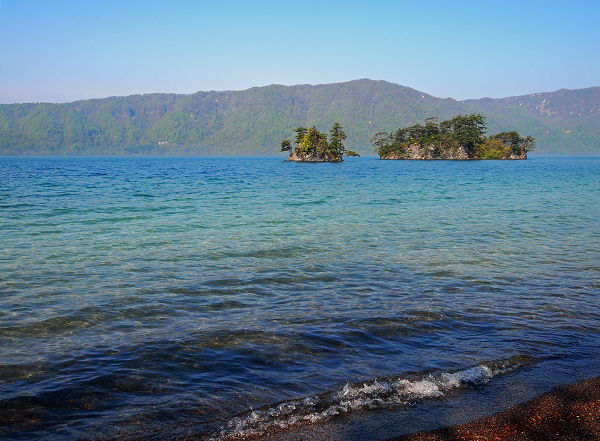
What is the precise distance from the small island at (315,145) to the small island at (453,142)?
40.3 meters

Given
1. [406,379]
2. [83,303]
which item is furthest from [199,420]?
[83,303]

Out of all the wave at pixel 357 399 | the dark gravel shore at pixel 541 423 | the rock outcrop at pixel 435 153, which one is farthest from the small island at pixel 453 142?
the dark gravel shore at pixel 541 423

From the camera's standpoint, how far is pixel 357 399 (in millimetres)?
5184

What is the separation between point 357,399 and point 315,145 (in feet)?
377

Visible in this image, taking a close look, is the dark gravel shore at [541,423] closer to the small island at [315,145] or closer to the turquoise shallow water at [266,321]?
the turquoise shallow water at [266,321]

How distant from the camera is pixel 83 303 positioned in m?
8.89

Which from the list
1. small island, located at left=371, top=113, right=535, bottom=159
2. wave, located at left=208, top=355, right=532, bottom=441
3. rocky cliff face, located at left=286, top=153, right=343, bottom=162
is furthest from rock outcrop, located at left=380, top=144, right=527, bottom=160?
wave, located at left=208, top=355, right=532, bottom=441

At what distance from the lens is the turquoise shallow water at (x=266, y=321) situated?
525cm

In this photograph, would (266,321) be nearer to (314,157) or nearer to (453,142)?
(314,157)

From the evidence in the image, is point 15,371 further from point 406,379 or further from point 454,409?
point 454,409

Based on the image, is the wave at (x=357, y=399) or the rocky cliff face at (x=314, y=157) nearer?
the wave at (x=357, y=399)

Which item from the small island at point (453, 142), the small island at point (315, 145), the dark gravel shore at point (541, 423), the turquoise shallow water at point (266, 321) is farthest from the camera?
the small island at point (453, 142)

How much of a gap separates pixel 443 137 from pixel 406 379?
157228 mm

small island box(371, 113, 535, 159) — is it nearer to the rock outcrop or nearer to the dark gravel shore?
the rock outcrop
